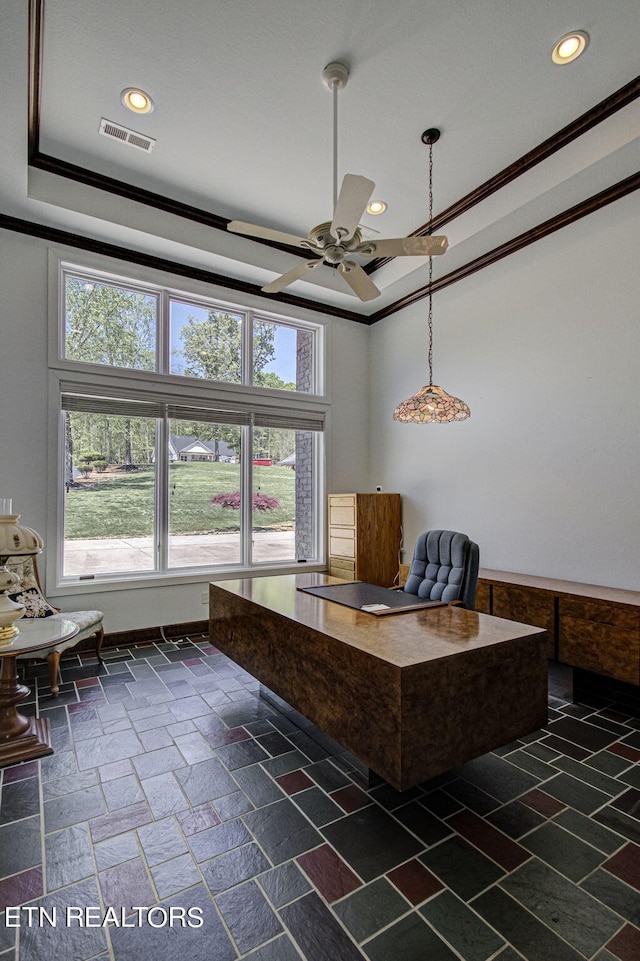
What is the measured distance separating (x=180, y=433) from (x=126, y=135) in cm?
236

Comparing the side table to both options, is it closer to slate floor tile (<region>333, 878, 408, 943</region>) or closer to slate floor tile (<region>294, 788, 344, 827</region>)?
slate floor tile (<region>294, 788, 344, 827</region>)

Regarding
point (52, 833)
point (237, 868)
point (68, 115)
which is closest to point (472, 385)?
point (68, 115)

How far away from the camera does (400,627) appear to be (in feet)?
7.16

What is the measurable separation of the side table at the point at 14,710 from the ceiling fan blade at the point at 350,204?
2525 mm

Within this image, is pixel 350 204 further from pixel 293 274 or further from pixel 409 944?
pixel 409 944

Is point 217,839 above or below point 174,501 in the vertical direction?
below

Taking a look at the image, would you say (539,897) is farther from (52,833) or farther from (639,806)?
(52,833)

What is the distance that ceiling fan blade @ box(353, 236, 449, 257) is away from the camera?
247 cm

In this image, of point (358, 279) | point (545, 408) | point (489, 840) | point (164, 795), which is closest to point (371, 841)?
point (489, 840)

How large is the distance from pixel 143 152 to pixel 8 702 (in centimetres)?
364

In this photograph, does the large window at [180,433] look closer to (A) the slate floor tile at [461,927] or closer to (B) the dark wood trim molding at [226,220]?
(B) the dark wood trim molding at [226,220]

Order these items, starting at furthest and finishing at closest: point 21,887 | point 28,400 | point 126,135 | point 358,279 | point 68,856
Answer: point 28,400 → point 126,135 → point 358,279 → point 68,856 → point 21,887

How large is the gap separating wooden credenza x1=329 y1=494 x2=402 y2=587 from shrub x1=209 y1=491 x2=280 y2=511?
2.22 ft

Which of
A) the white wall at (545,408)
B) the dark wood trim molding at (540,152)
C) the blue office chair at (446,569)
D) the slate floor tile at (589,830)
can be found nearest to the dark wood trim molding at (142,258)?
the white wall at (545,408)
